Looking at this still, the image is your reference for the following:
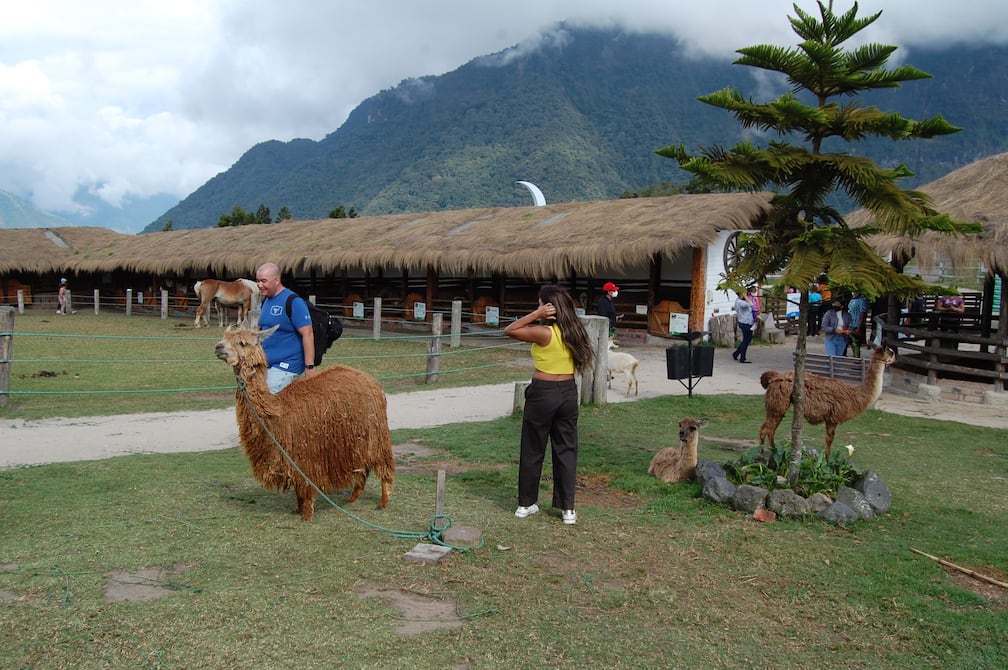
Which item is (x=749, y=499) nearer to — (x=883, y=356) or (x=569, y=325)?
(x=569, y=325)

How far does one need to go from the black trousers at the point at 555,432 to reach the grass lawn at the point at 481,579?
28 cm

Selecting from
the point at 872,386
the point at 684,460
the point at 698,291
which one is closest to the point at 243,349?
the point at 684,460

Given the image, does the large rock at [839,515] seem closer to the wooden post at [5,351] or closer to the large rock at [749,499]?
the large rock at [749,499]

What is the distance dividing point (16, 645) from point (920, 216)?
231 inches

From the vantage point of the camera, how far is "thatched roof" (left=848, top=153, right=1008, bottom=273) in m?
11.4

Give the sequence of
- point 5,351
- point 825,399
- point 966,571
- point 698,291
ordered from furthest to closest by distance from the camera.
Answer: point 698,291
point 5,351
point 825,399
point 966,571

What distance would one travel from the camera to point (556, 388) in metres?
5.32

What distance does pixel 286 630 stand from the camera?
362 cm

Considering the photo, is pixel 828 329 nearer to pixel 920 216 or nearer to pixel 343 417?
pixel 920 216

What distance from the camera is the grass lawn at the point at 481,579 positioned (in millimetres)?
3523

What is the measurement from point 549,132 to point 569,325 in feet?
293

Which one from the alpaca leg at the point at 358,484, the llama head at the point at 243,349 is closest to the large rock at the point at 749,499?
the alpaca leg at the point at 358,484

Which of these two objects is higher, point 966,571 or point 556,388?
point 556,388

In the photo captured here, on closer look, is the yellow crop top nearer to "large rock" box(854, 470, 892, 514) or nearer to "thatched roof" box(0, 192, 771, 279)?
"large rock" box(854, 470, 892, 514)
